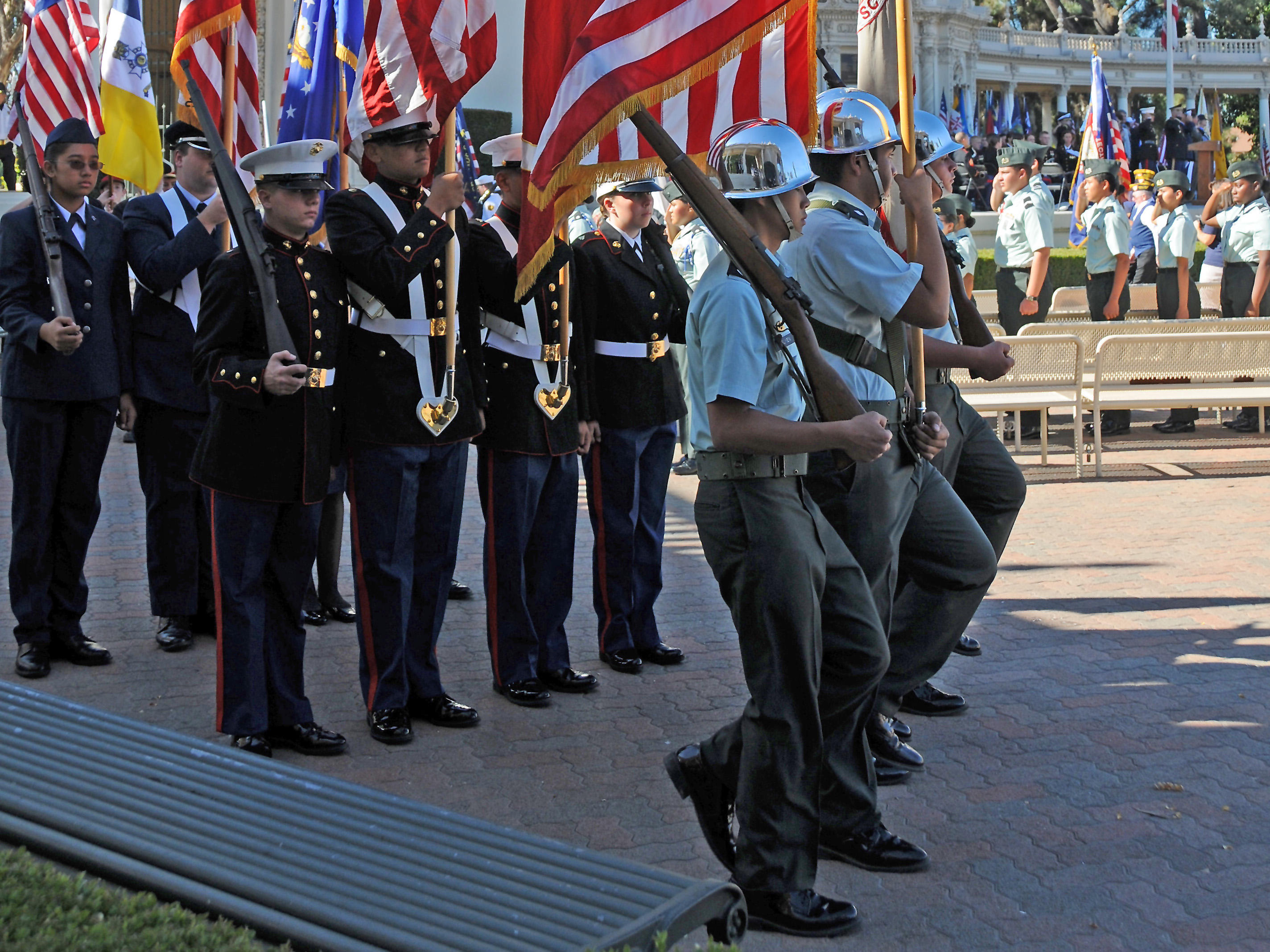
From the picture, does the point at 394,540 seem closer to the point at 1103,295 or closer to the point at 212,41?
the point at 212,41

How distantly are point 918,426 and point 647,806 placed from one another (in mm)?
1521

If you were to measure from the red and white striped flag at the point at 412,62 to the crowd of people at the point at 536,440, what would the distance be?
4.6 inches

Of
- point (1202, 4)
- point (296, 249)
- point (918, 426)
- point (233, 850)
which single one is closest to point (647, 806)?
point (918, 426)

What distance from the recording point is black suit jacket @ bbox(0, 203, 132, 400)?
20.7ft

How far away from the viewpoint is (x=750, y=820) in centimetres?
379

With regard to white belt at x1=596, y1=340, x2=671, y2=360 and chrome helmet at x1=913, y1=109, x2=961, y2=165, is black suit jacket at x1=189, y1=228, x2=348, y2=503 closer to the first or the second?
white belt at x1=596, y1=340, x2=671, y2=360

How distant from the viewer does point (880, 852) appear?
4.13 metres

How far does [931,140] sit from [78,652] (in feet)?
14.1

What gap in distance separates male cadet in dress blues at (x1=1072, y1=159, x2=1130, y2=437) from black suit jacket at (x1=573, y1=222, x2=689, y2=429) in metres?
8.03

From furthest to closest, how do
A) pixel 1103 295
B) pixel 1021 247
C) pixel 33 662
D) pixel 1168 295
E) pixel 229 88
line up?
pixel 1168 295, pixel 1103 295, pixel 1021 247, pixel 229 88, pixel 33 662

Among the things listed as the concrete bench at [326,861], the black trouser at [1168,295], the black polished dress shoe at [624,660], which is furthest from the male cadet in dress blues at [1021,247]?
the concrete bench at [326,861]

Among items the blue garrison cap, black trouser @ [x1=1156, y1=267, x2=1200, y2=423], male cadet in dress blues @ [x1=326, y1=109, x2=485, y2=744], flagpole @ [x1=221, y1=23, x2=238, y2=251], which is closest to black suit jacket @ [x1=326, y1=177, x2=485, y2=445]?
male cadet in dress blues @ [x1=326, y1=109, x2=485, y2=744]

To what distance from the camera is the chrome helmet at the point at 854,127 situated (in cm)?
462

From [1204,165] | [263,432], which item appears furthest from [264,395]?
[1204,165]
